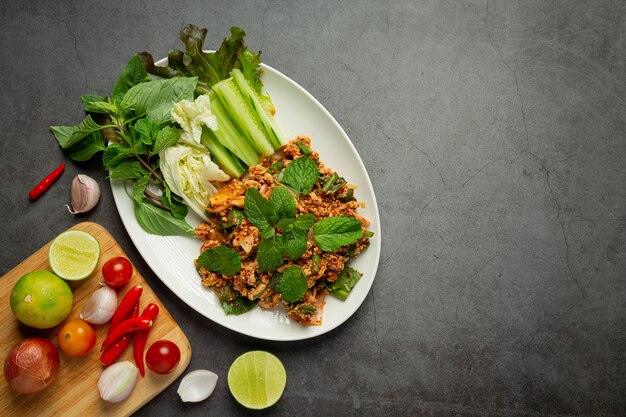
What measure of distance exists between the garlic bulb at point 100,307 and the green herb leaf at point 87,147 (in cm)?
94

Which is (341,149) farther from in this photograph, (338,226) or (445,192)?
(445,192)

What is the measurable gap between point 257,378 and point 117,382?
93 centimetres

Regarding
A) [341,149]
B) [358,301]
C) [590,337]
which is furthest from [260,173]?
[590,337]

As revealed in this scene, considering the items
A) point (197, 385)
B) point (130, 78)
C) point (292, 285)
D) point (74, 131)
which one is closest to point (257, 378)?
point (197, 385)

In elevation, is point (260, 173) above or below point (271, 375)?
above

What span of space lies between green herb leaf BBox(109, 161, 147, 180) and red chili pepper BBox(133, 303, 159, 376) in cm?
91

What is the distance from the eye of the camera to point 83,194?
3.41 meters

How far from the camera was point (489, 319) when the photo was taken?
12.5ft

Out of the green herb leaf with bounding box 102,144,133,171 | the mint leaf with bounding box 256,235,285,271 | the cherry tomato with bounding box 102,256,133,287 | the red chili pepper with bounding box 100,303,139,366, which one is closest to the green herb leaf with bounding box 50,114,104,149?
the green herb leaf with bounding box 102,144,133,171

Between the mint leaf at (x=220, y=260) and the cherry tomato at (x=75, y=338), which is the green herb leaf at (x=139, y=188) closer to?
the mint leaf at (x=220, y=260)

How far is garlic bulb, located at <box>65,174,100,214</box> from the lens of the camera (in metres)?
3.42

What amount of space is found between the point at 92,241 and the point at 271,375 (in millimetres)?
1534

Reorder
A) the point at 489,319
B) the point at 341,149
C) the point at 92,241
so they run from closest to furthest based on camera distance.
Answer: the point at 92,241, the point at 341,149, the point at 489,319

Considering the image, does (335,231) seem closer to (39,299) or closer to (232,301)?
(232,301)
